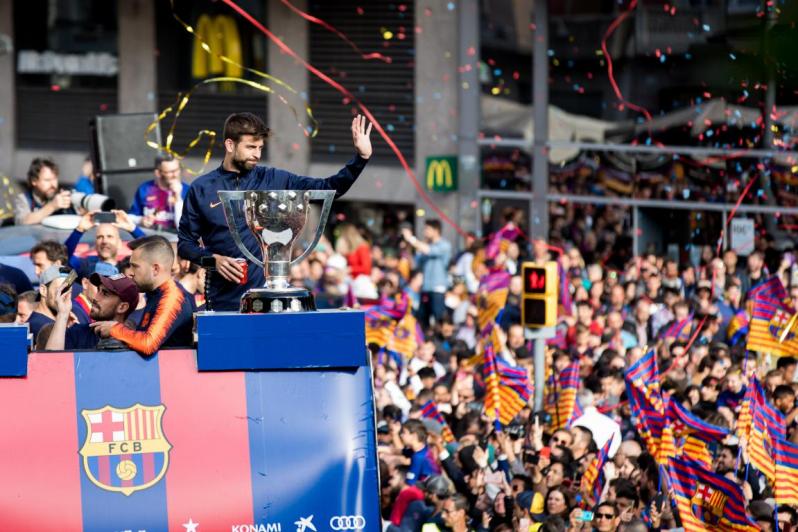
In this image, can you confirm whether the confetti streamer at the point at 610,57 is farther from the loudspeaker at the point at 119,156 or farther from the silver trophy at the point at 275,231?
the silver trophy at the point at 275,231

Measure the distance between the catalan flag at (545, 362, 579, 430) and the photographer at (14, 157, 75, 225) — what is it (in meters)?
3.79

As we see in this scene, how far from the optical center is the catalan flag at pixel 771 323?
39.0 ft

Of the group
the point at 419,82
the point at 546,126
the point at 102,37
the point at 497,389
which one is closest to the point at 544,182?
the point at 546,126

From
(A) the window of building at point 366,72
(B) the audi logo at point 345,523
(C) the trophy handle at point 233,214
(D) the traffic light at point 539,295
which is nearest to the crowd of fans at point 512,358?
(C) the trophy handle at point 233,214

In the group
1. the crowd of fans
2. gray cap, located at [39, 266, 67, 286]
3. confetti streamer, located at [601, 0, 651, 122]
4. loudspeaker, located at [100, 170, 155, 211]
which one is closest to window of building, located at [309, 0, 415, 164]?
confetti streamer, located at [601, 0, 651, 122]

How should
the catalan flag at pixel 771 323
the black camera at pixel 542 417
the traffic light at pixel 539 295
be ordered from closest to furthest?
the black camera at pixel 542 417 < the catalan flag at pixel 771 323 < the traffic light at pixel 539 295

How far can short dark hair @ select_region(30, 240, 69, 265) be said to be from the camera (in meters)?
9.67

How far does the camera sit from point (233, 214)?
723 centimetres

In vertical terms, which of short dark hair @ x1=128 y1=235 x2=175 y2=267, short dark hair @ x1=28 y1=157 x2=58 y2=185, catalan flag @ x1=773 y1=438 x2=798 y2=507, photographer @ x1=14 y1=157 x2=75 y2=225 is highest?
short dark hair @ x1=28 y1=157 x2=58 y2=185

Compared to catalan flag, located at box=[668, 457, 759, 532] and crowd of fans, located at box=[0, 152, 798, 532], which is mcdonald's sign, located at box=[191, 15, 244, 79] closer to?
crowd of fans, located at box=[0, 152, 798, 532]

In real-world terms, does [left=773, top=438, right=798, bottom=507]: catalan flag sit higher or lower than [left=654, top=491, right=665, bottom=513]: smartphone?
higher

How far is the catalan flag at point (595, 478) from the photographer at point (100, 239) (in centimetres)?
313

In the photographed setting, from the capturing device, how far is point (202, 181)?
7.58 metres

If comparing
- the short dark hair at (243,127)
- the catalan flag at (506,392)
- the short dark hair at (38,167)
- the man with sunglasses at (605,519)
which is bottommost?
the man with sunglasses at (605,519)
